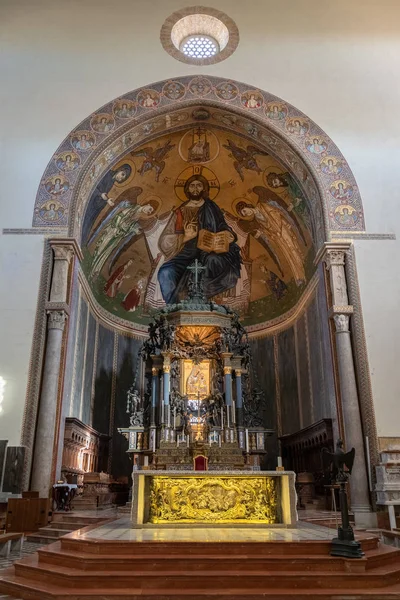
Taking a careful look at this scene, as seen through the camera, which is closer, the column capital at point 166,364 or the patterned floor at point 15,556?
the patterned floor at point 15,556

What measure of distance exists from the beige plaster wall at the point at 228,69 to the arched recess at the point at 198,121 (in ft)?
1.01

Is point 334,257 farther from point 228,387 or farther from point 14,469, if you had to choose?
point 14,469

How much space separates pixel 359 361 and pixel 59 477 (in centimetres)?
752

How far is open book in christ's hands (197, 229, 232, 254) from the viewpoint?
1870 centimetres

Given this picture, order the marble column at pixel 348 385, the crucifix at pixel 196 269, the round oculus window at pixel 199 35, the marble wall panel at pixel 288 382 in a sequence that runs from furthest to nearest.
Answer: the marble wall panel at pixel 288 382, the crucifix at pixel 196 269, the round oculus window at pixel 199 35, the marble column at pixel 348 385

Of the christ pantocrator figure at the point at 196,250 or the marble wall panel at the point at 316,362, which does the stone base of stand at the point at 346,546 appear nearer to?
the marble wall panel at the point at 316,362

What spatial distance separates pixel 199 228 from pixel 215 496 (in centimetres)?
1176

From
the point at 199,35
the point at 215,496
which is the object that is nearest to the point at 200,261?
the point at 199,35

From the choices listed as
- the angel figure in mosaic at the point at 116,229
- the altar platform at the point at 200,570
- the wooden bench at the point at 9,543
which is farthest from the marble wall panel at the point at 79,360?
the altar platform at the point at 200,570

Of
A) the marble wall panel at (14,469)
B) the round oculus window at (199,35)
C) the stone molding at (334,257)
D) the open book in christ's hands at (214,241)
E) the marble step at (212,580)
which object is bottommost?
the marble step at (212,580)

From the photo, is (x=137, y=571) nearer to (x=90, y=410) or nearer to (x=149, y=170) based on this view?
(x=90, y=410)

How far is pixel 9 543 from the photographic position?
777 cm

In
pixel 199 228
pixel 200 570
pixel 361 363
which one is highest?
pixel 199 228

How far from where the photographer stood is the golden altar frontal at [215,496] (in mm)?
8430
